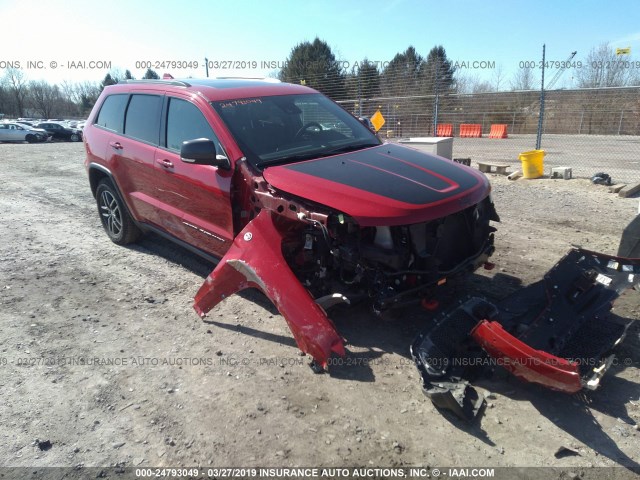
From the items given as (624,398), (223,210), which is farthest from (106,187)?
(624,398)

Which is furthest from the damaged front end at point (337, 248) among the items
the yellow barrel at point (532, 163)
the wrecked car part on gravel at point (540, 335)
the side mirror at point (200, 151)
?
the yellow barrel at point (532, 163)

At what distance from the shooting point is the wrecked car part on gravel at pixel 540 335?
261cm

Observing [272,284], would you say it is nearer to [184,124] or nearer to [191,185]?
[191,185]

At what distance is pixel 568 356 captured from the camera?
3.04 m

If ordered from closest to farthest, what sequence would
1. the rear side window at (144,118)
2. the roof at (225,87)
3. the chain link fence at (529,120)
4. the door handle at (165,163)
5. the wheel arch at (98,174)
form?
the roof at (225,87), the door handle at (165,163), the rear side window at (144,118), the wheel arch at (98,174), the chain link fence at (529,120)

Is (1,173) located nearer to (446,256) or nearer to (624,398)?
(446,256)

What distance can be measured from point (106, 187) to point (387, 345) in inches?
166

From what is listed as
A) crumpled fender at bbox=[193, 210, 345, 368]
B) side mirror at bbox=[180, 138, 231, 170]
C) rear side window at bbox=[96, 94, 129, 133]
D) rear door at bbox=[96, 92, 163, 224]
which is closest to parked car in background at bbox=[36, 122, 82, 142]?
rear side window at bbox=[96, 94, 129, 133]

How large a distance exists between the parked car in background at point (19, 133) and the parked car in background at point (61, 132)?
2.47 ft

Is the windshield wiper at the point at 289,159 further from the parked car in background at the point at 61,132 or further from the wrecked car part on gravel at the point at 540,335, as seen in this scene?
the parked car in background at the point at 61,132

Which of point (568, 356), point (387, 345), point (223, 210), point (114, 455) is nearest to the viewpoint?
point (114, 455)

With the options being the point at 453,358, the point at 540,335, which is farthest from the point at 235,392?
the point at 540,335

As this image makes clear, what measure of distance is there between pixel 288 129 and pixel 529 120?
17024 millimetres

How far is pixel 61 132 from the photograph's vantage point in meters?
29.2
